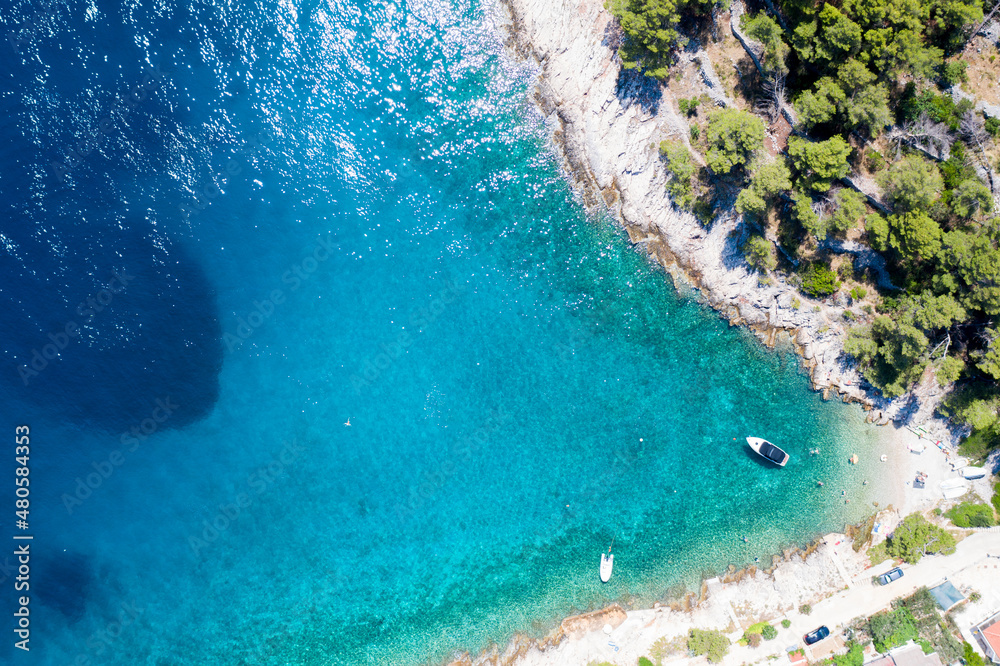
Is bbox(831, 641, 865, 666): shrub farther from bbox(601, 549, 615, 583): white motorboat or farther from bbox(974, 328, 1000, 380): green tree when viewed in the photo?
bbox(974, 328, 1000, 380): green tree

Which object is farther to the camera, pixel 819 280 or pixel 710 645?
pixel 710 645

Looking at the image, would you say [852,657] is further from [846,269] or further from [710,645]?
[846,269]

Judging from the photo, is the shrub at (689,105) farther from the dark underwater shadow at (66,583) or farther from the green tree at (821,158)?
the dark underwater shadow at (66,583)

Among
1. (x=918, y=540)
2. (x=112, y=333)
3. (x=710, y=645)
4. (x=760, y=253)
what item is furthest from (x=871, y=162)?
(x=112, y=333)

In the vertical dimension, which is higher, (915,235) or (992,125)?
(992,125)

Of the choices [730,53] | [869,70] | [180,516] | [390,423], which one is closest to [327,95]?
[390,423]

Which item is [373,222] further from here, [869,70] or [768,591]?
[768,591]
